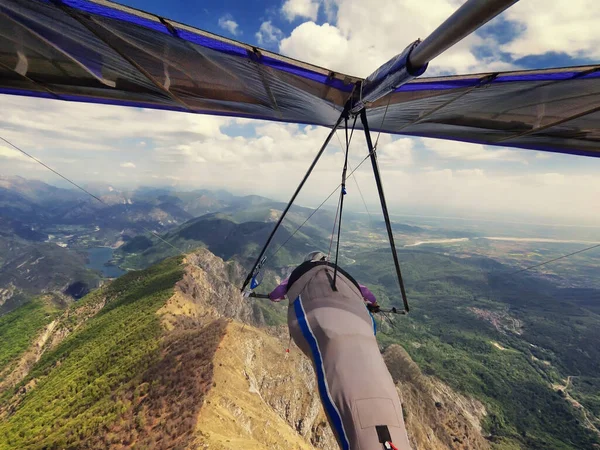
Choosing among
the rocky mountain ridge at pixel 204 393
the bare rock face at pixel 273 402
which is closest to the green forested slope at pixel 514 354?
the bare rock face at pixel 273 402

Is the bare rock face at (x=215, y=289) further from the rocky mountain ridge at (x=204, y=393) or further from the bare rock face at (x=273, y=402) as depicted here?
the rocky mountain ridge at (x=204, y=393)

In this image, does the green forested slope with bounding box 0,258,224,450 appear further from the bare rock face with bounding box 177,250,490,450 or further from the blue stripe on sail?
the blue stripe on sail

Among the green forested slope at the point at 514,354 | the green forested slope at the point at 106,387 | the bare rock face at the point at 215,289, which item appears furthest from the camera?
the green forested slope at the point at 514,354

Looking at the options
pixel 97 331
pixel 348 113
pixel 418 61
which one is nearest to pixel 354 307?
pixel 418 61

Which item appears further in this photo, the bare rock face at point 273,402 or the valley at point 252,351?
the valley at point 252,351

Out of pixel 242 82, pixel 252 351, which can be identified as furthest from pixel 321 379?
pixel 252 351

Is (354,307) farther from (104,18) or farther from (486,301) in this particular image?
(486,301)

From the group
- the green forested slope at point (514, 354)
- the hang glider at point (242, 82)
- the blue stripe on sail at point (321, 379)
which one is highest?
the hang glider at point (242, 82)
